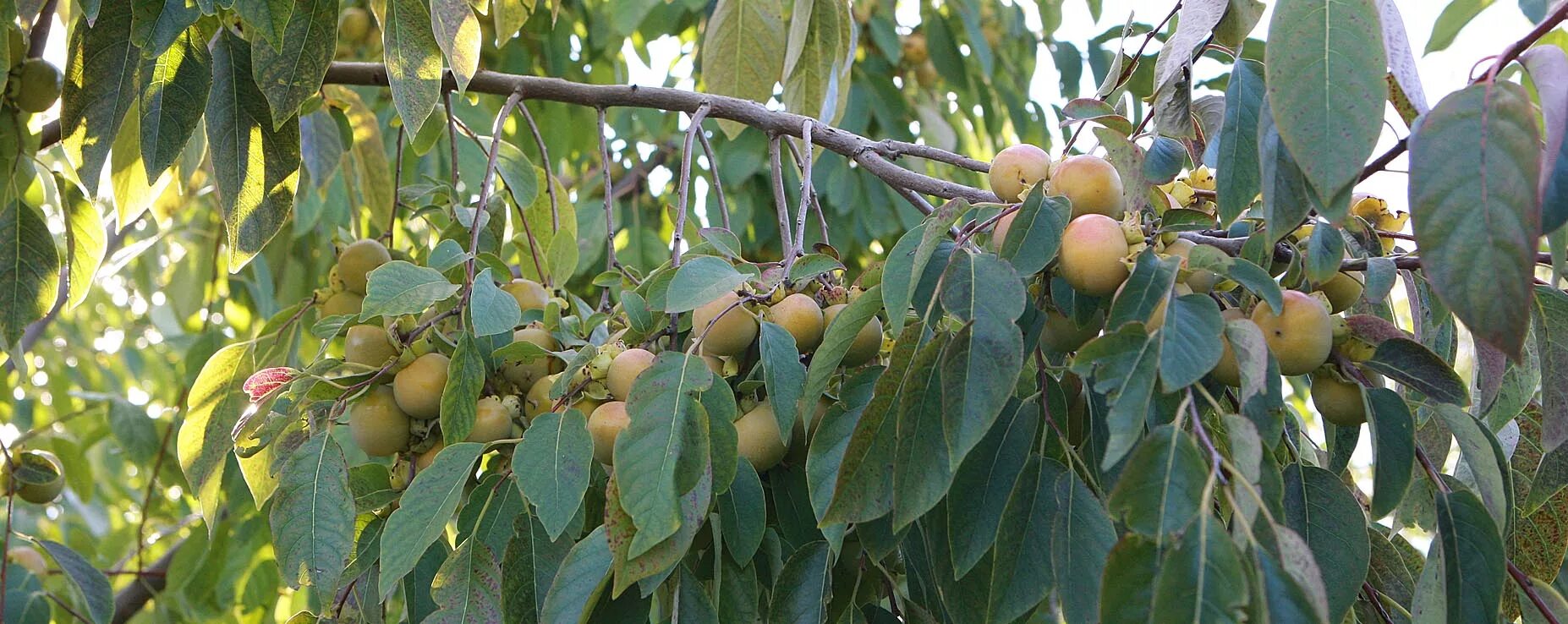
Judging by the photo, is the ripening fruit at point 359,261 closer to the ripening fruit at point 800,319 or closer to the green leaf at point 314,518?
the green leaf at point 314,518

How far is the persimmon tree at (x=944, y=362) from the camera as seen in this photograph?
54cm

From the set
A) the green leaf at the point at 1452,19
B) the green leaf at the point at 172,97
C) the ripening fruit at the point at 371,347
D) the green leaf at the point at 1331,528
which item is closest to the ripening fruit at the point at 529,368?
the ripening fruit at the point at 371,347

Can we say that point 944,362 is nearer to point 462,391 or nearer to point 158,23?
point 462,391

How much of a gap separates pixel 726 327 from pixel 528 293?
1.11ft

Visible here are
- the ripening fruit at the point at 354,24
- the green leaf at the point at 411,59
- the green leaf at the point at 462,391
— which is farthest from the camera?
the ripening fruit at the point at 354,24

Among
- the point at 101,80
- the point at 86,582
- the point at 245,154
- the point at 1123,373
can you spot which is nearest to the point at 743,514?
the point at 1123,373

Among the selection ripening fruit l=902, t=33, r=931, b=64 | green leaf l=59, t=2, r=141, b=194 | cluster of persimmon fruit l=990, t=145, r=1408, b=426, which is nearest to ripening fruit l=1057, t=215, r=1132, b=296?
cluster of persimmon fruit l=990, t=145, r=1408, b=426

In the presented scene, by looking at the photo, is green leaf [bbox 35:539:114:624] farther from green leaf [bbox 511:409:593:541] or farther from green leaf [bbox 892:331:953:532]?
green leaf [bbox 892:331:953:532]

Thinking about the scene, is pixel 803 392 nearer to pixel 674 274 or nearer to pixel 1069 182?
pixel 674 274

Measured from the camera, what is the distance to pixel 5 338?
106cm

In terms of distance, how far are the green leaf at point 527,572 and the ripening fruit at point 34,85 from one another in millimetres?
759

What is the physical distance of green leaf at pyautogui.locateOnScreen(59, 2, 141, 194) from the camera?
0.99m

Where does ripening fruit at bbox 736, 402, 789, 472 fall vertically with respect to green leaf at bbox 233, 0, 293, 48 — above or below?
below

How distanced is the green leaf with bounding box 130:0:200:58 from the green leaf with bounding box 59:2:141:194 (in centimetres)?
10
